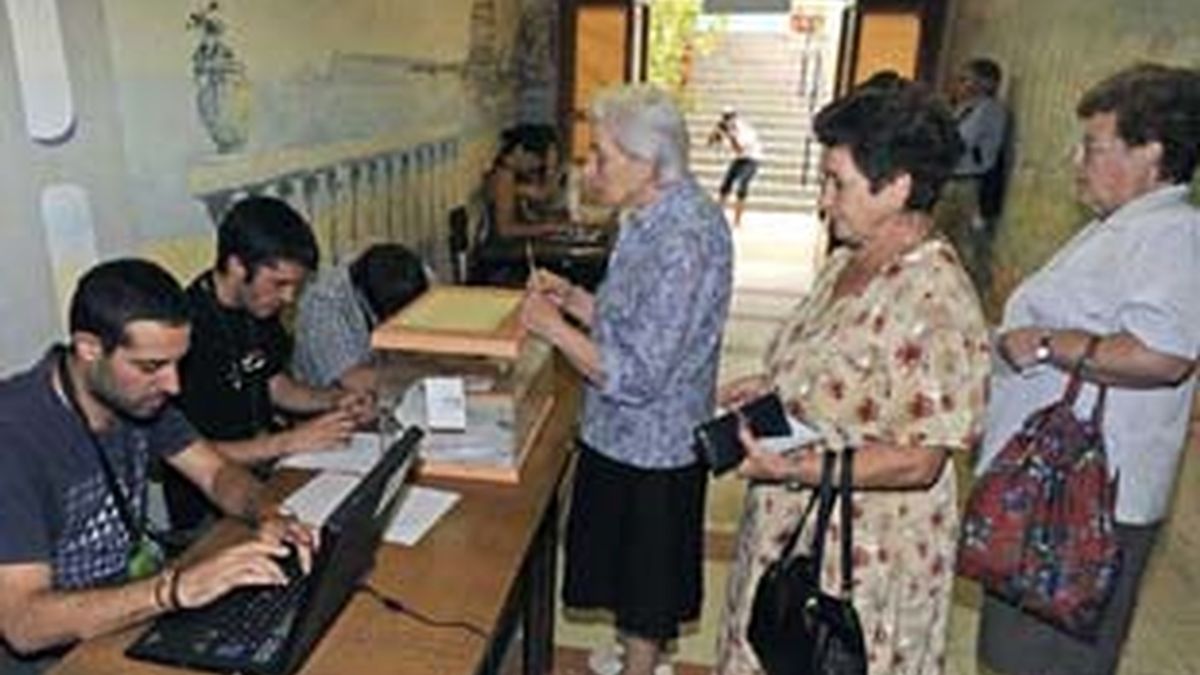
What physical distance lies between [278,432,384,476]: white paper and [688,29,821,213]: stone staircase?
9.25 metres

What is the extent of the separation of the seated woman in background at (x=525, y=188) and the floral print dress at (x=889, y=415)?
365cm

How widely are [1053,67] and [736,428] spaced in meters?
3.96

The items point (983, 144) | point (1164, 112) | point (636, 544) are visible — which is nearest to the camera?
point (1164, 112)

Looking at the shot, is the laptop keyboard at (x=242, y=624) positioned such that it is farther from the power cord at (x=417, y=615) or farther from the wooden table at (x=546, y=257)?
the wooden table at (x=546, y=257)

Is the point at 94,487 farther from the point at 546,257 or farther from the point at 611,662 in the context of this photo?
the point at 546,257

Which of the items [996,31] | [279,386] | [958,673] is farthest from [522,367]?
[996,31]

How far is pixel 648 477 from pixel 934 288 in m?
0.86

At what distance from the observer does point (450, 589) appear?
1469mm

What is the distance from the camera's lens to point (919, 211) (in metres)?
1.38

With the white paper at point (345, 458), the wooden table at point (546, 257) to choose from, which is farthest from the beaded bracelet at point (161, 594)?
the wooden table at point (546, 257)

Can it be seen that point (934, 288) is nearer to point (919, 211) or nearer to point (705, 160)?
point (919, 211)

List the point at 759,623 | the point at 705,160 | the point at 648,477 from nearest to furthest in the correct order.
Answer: the point at 759,623
the point at 648,477
the point at 705,160

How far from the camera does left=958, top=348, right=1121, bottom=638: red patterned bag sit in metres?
1.70

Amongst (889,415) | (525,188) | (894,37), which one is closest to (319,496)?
(889,415)
